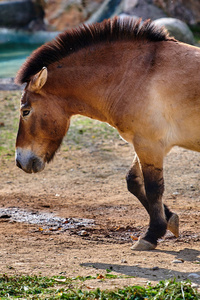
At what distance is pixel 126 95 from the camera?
509 cm

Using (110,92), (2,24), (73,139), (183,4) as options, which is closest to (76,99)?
(110,92)

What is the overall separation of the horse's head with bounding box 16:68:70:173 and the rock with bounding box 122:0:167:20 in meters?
14.6

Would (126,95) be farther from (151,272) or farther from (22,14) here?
(22,14)

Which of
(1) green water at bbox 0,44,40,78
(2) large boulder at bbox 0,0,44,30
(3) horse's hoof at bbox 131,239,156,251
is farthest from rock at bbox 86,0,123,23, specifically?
(3) horse's hoof at bbox 131,239,156,251

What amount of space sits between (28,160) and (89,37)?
1578mm

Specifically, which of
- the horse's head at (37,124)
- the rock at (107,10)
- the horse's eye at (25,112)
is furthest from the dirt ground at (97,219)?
the rock at (107,10)

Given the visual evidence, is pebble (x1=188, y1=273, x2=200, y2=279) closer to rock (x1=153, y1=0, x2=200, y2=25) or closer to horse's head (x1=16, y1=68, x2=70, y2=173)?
horse's head (x1=16, y1=68, x2=70, y2=173)

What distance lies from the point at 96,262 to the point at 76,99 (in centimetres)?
186

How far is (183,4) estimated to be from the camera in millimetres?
20078

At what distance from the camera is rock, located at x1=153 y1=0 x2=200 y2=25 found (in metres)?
19.8

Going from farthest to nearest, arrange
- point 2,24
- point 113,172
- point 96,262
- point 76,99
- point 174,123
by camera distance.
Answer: point 2,24 < point 113,172 < point 76,99 < point 174,123 < point 96,262

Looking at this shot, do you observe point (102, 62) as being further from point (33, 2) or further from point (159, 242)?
point (33, 2)

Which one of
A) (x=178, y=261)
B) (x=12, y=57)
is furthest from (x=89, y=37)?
(x=12, y=57)

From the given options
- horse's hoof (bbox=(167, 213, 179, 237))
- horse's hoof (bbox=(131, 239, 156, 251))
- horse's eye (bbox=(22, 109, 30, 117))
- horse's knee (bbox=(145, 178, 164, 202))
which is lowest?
horse's hoof (bbox=(131, 239, 156, 251))
